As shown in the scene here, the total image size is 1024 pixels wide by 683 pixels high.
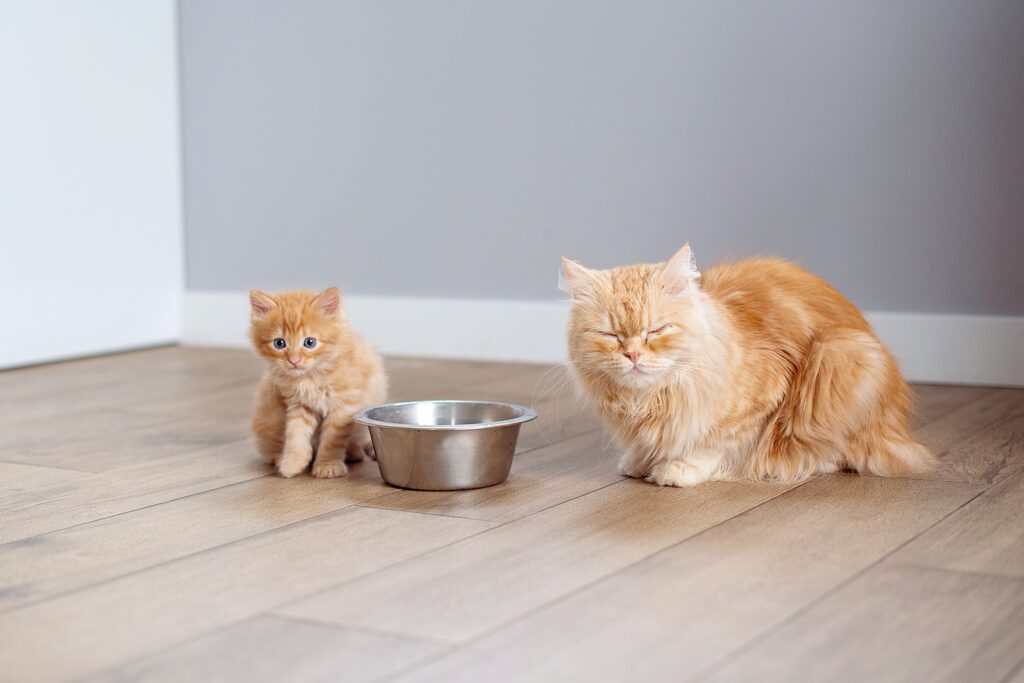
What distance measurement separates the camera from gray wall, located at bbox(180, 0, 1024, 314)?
311 cm

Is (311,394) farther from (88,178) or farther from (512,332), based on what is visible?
(88,178)

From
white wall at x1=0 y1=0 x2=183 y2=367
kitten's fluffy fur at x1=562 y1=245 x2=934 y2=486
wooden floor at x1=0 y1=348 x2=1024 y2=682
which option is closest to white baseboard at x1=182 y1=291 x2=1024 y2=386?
white wall at x1=0 y1=0 x2=183 y2=367

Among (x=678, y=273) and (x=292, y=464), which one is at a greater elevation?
(x=678, y=273)

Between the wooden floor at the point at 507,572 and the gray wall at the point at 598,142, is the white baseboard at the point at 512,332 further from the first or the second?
the wooden floor at the point at 507,572

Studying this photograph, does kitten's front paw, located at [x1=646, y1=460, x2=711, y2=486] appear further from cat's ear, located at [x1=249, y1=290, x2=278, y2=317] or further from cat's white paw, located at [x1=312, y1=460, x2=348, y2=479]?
cat's ear, located at [x1=249, y1=290, x2=278, y2=317]

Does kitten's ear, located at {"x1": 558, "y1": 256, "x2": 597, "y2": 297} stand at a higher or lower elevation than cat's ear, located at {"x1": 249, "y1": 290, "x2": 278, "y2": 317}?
higher

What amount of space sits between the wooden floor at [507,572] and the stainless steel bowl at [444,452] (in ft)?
0.11

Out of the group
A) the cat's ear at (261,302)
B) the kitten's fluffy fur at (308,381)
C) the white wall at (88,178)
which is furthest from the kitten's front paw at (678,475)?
the white wall at (88,178)

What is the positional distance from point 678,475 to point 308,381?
704 mm

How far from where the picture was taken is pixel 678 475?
2.01 m

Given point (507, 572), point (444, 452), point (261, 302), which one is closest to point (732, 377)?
point (444, 452)

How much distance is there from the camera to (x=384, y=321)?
3.88 metres

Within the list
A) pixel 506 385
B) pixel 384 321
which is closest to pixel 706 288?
pixel 506 385

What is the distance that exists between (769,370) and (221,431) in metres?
1.26
